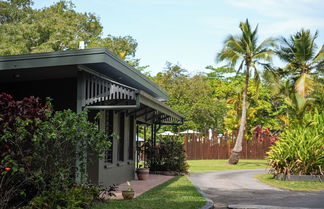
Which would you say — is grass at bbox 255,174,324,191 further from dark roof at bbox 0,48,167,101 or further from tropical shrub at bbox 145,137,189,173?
dark roof at bbox 0,48,167,101

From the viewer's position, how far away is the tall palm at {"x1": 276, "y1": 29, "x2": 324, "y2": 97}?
29125 millimetres

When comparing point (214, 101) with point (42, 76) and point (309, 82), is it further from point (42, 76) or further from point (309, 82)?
point (42, 76)

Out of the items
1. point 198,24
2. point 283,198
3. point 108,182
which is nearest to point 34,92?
point 108,182

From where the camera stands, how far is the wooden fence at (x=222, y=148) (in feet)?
119

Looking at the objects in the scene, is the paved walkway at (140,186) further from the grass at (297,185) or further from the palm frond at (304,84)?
the palm frond at (304,84)

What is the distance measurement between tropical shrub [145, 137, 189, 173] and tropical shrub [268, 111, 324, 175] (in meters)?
3.91

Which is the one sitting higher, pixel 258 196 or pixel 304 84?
pixel 304 84

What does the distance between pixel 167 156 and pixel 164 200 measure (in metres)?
8.24

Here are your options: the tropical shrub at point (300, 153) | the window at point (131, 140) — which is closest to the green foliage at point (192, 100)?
the tropical shrub at point (300, 153)

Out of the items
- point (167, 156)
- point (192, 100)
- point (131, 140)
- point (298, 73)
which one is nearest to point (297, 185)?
point (167, 156)

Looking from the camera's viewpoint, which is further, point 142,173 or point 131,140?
point 131,140

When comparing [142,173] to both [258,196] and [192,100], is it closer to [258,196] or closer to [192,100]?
[258,196]

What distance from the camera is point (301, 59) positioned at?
30516mm

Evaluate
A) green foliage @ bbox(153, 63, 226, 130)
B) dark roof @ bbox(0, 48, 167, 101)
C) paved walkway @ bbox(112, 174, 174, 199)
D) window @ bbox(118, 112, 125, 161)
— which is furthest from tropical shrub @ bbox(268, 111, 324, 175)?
green foliage @ bbox(153, 63, 226, 130)
